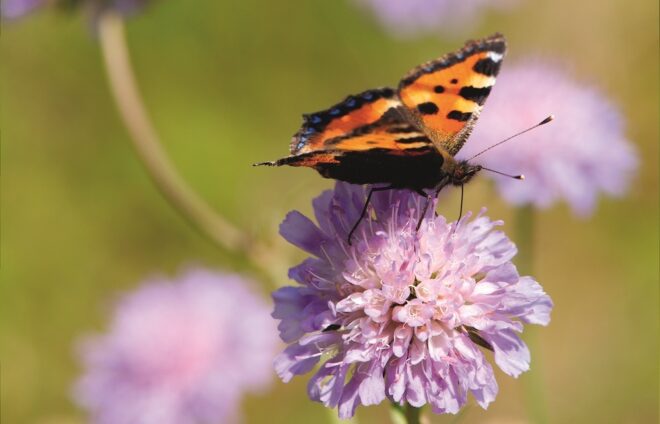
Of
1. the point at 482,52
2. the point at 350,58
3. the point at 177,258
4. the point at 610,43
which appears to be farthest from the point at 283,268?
the point at 610,43

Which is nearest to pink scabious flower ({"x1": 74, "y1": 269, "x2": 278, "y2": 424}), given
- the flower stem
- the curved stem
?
the curved stem

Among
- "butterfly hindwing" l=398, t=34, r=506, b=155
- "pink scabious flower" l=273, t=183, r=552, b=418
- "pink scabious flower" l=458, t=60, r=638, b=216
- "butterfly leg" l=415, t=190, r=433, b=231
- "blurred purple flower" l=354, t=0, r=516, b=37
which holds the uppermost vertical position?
"blurred purple flower" l=354, t=0, r=516, b=37

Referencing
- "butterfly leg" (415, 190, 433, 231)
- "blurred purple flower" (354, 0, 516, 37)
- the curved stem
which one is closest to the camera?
"butterfly leg" (415, 190, 433, 231)

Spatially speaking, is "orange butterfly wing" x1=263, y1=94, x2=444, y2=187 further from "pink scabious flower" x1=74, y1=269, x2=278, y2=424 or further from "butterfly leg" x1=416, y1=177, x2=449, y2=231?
"pink scabious flower" x1=74, y1=269, x2=278, y2=424

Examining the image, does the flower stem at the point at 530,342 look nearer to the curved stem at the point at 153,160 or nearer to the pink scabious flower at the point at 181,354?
the curved stem at the point at 153,160

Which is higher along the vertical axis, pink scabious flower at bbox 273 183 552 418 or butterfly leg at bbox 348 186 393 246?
butterfly leg at bbox 348 186 393 246

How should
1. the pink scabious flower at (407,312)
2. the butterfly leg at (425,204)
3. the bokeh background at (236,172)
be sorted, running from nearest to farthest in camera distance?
the pink scabious flower at (407,312) < the butterfly leg at (425,204) < the bokeh background at (236,172)

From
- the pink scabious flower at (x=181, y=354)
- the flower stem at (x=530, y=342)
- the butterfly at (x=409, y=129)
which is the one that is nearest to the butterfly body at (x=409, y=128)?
the butterfly at (x=409, y=129)
